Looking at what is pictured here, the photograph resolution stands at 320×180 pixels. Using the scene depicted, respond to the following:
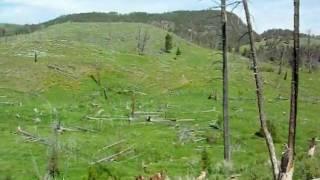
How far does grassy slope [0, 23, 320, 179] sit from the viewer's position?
Result: 32094 millimetres

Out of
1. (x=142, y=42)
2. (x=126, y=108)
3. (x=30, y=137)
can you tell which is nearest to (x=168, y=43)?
(x=142, y=42)

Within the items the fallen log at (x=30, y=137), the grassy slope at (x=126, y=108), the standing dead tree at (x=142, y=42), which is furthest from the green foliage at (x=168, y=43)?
the fallen log at (x=30, y=137)

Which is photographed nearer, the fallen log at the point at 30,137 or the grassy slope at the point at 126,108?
the grassy slope at the point at 126,108

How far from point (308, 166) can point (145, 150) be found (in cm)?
1739

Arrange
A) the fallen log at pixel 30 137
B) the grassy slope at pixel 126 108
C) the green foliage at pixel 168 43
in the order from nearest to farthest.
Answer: the grassy slope at pixel 126 108, the fallen log at pixel 30 137, the green foliage at pixel 168 43

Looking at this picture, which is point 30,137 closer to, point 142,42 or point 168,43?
point 168,43

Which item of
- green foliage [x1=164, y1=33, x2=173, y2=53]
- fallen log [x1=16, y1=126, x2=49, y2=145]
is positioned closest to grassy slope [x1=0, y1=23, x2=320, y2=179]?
fallen log [x1=16, y1=126, x2=49, y2=145]

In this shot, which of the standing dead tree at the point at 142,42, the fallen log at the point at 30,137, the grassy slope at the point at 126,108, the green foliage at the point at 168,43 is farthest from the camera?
the standing dead tree at the point at 142,42

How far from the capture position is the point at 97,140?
126 ft

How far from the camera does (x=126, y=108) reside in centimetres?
5391

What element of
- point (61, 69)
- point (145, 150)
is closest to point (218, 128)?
point (145, 150)

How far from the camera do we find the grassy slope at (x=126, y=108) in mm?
32094

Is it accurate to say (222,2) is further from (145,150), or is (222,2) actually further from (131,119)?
(131,119)

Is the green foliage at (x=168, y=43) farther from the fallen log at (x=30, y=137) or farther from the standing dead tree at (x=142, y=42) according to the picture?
the fallen log at (x=30, y=137)
